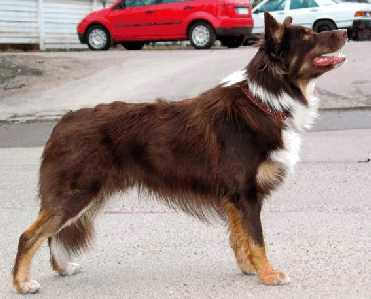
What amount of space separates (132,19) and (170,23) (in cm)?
128

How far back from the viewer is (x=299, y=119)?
471 cm

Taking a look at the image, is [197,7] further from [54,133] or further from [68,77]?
[54,133]

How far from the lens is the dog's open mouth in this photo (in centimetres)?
454

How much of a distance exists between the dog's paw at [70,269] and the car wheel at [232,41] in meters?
15.9

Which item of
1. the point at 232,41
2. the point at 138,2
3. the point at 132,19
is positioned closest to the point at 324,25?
the point at 232,41

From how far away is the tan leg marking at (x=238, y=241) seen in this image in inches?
183

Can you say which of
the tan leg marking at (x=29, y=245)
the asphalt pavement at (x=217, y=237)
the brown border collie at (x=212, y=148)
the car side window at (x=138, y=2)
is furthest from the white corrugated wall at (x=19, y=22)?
the tan leg marking at (x=29, y=245)

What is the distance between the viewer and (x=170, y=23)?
65.9 ft

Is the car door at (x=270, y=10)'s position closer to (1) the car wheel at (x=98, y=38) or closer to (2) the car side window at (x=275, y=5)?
(2) the car side window at (x=275, y=5)

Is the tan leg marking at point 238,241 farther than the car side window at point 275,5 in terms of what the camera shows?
No

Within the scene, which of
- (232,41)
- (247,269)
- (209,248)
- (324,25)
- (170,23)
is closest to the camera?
(247,269)

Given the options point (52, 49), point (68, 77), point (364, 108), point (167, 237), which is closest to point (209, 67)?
point (68, 77)

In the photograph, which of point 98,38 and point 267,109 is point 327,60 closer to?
point 267,109

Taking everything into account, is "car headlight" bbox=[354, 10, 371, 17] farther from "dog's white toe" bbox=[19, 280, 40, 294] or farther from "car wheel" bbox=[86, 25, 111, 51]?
"dog's white toe" bbox=[19, 280, 40, 294]
